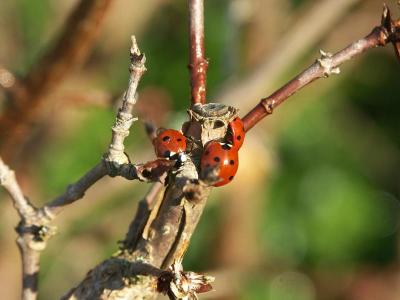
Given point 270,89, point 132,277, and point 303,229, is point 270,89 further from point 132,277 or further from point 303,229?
point 132,277

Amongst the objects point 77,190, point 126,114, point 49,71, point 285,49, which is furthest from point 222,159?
point 285,49

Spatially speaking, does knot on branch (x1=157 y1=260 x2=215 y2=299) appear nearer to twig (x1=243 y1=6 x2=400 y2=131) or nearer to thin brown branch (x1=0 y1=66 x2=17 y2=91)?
twig (x1=243 y1=6 x2=400 y2=131)

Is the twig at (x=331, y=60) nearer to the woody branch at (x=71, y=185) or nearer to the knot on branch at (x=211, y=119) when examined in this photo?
the knot on branch at (x=211, y=119)

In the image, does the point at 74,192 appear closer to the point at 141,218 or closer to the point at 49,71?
the point at 141,218

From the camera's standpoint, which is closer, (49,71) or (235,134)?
(235,134)

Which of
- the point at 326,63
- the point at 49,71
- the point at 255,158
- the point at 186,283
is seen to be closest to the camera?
the point at 186,283

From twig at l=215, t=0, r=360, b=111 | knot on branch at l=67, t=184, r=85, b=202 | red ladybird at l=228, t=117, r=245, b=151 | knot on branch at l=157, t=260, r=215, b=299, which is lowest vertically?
knot on branch at l=157, t=260, r=215, b=299

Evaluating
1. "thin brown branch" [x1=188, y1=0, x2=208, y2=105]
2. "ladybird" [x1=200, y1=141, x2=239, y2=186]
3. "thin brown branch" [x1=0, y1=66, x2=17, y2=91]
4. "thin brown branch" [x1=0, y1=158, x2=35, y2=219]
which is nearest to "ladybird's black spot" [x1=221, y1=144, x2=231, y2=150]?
"ladybird" [x1=200, y1=141, x2=239, y2=186]

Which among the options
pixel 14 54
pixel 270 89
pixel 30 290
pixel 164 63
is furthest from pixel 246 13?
pixel 30 290
